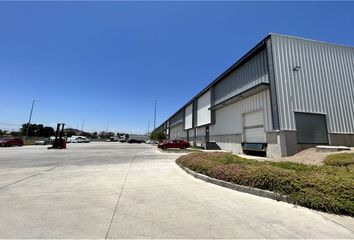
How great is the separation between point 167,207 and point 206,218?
1097mm

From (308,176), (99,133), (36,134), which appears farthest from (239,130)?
(99,133)

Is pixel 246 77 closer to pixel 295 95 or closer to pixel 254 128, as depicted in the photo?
pixel 254 128

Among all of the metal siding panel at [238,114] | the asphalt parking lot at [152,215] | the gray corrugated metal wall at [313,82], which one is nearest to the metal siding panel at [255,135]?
the metal siding panel at [238,114]

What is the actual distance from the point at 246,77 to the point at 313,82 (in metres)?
6.16

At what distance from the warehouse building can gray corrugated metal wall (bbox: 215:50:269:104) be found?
90mm

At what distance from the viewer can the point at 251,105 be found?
22.5 m

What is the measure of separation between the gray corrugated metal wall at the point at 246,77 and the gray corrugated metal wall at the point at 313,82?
157 cm

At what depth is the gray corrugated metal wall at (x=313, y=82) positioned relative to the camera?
1819 centimetres

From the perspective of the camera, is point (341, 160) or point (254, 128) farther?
point (254, 128)

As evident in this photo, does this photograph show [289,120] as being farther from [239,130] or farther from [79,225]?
[79,225]

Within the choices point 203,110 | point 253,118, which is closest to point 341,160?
point 253,118

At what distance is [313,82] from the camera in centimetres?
1922

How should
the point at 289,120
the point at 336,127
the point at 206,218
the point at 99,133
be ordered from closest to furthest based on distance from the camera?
1. the point at 206,218
2. the point at 289,120
3. the point at 336,127
4. the point at 99,133

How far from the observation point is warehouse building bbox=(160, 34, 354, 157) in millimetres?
17938
